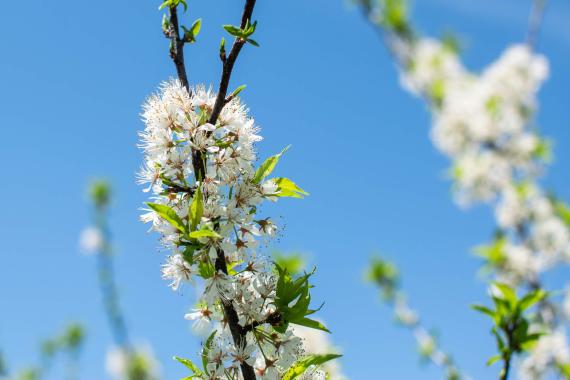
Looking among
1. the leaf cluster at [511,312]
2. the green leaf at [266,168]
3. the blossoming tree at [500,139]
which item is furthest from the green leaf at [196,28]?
the blossoming tree at [500,139]

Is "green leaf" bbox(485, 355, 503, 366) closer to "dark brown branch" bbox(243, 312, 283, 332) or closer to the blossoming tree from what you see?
"dark brown branch" bbox(243, 312, 283, 332)

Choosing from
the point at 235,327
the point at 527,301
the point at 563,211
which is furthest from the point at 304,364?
the point at 563,211

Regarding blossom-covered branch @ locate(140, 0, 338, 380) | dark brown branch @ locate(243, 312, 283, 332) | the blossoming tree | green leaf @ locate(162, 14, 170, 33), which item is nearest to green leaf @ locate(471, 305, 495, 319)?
blossom-covered branch @ locate(140, 0, 338, 380)

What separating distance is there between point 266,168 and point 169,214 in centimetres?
36

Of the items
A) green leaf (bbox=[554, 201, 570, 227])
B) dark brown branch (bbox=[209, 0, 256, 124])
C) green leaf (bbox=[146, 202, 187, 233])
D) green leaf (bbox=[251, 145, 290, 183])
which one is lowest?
green leaf (bbox=[146, 202, 187, 233])

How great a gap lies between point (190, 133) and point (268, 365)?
787 millimetres

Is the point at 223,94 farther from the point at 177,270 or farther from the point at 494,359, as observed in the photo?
the point at 494,359

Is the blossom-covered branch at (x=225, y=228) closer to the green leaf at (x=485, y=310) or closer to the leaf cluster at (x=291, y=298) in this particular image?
the leaf cluster at (x=291, y=298)

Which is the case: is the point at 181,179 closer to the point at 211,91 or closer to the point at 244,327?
the point at 211,91

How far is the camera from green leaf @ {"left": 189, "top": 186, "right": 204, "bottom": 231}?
1.72 m

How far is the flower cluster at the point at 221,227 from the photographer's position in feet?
5.90

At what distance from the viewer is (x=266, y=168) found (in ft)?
6.44

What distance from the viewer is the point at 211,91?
2.05m

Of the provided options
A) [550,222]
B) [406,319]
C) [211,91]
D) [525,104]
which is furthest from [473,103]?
[211,91]
